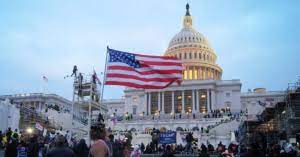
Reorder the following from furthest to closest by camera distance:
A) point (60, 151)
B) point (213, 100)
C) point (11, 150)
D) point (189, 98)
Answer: point (189, 98) < point (213, 100) < point (11, 150) < point (60, 151)

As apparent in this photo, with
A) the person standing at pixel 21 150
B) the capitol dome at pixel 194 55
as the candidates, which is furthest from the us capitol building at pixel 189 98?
the person standing at pixel 21 150

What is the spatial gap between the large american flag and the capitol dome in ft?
283

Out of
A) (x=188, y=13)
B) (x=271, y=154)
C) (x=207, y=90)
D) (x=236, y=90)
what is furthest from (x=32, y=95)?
(x=271, y=154)

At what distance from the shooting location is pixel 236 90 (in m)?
95.9

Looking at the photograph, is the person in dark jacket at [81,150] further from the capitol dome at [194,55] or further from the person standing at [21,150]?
the capitol dome at [194,55]

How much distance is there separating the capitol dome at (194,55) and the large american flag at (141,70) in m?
86.2

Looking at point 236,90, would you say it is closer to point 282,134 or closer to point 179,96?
point 179,96

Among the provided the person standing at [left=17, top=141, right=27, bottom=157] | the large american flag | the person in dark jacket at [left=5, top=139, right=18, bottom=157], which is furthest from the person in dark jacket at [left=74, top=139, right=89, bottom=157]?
the large american flag

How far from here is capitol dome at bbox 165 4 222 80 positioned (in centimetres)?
11294

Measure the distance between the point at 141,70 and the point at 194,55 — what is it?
97.9 m

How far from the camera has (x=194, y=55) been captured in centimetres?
11862

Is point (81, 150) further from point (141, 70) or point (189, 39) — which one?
point (189, 39)

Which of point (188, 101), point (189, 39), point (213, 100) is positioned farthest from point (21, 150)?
point (189, 39)

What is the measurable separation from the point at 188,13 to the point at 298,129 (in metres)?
113
